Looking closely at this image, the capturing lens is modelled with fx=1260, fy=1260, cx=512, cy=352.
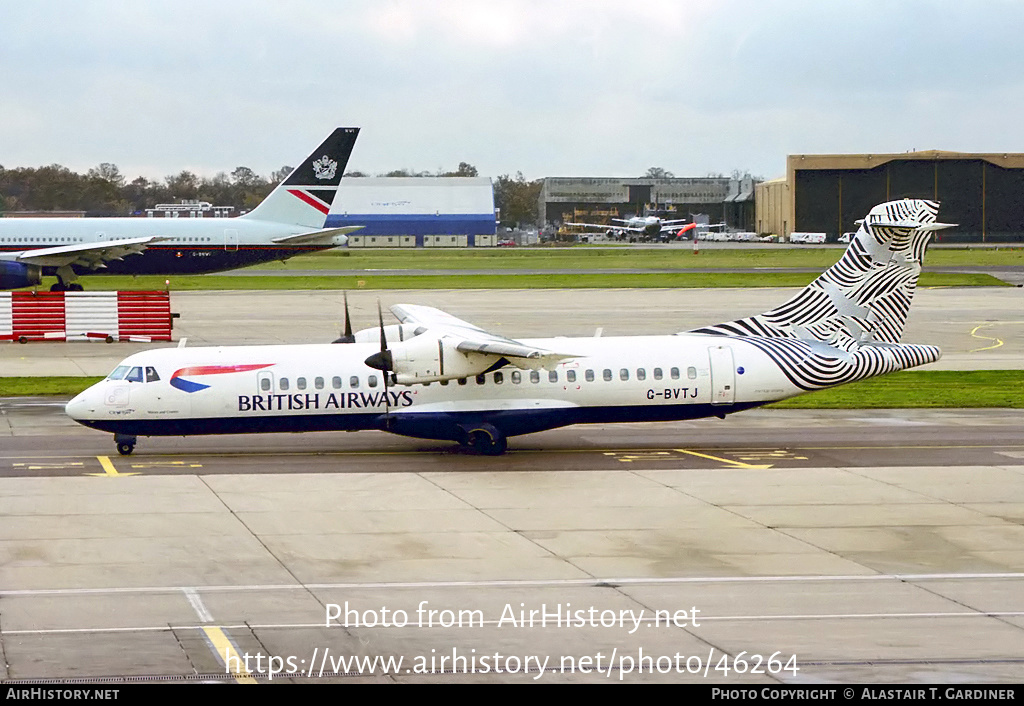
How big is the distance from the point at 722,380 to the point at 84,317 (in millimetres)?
31465

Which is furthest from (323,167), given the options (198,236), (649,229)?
(649,229)

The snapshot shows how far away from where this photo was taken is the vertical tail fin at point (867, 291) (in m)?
30.1

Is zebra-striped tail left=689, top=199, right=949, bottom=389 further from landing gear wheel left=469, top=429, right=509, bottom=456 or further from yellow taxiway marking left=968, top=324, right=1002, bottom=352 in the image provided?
yellow taxiway marking left=968, top=324, right=1002, bottom=352

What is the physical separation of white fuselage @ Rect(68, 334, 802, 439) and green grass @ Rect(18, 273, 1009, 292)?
47220mm

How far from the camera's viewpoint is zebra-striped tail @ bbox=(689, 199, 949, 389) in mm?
29859

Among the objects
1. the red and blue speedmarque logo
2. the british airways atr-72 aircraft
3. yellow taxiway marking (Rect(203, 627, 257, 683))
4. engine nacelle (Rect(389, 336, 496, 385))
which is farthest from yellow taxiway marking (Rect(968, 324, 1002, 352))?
yellow taxiway marking (Rect(203, 627, 257, 683))

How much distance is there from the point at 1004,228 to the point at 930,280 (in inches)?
3034

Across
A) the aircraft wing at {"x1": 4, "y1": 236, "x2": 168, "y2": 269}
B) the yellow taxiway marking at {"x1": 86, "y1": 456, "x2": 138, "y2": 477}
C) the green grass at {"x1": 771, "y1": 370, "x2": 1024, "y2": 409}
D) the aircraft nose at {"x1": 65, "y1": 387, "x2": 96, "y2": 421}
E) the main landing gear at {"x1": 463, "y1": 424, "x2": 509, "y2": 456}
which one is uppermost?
the aircraft wing at {"x1": 4, "y1": 236, "x2": 168, "y2": 269}

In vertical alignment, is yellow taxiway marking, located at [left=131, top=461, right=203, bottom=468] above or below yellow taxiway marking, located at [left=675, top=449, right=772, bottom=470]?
above

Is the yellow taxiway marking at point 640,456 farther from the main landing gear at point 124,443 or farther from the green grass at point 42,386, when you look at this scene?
the green grass at point 42,386

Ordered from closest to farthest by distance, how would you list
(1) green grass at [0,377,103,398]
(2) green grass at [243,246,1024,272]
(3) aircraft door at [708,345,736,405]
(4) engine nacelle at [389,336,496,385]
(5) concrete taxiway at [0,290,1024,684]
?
1. (5) concrete taxiway at [0,290,1024,684]
2. (4) engine nacelle at [389,336,496,385]
3. (3) aircraft door at [708,345,736,405]
4. (1) green grass at [0,377,103,398]
5. (2) green grass at [243,246,1024,272]

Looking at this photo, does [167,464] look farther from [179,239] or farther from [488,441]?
[179,239]

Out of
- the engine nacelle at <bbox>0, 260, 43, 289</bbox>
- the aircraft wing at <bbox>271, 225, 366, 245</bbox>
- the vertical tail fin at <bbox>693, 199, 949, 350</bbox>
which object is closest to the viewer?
the vertical tail fin at <bbox>693, 199, 949, 350</bbox>
